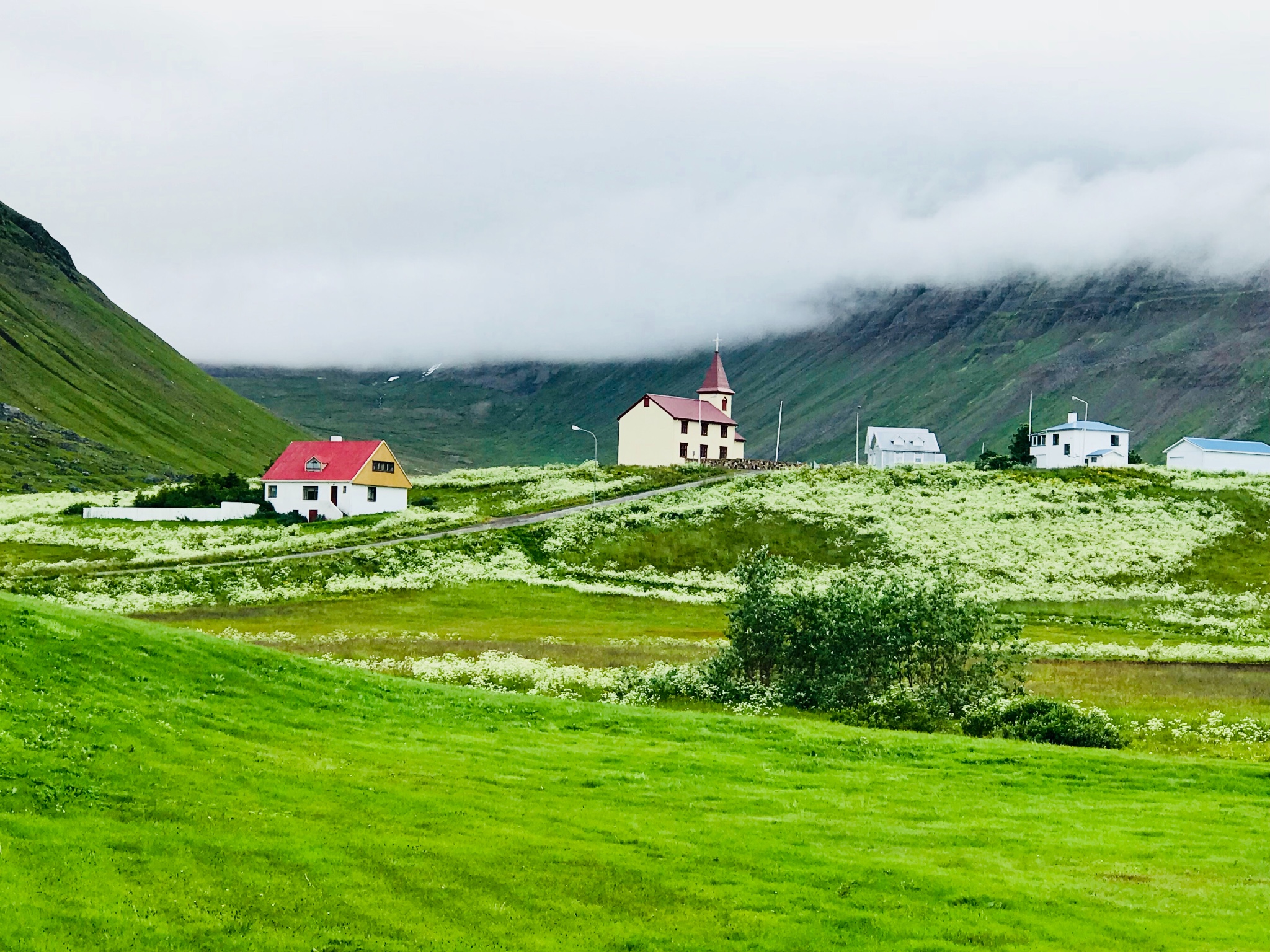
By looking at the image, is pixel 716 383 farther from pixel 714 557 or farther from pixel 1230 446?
pixel 1230 446

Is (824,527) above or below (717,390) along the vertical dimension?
below

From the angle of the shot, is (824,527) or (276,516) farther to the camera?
(276,516)

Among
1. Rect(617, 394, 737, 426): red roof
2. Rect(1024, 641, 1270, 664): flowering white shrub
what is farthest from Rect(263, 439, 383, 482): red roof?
Rect(1024, 641, 1270, 664): flowering white shrub

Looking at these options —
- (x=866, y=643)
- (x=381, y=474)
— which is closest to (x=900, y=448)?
(x=381, y=474)

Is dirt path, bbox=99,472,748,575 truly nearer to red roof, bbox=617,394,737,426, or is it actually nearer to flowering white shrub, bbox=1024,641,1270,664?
red roof, bbox=617,394,737,426

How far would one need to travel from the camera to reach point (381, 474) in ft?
420

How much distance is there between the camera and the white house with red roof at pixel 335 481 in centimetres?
12425

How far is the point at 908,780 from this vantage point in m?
28.9

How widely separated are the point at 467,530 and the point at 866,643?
6892 centimetres

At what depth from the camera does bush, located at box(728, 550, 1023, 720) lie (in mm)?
44656

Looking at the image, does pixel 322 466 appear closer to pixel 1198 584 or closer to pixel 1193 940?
pixel 1198 584

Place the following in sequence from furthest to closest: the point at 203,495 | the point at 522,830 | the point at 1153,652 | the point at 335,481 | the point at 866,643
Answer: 1. the point at 203,495
2. the point at 335,481
3. the point at 1153,652
4. the point at 866,643
5. the point at 522,830

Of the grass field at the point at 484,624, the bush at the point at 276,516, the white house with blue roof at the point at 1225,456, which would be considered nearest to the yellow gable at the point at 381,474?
the bush at the point at 276,516

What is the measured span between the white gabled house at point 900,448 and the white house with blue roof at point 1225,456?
33972 millimetres
